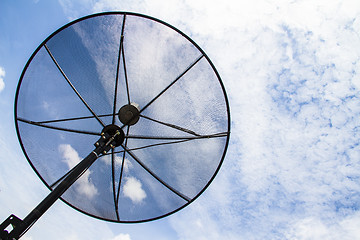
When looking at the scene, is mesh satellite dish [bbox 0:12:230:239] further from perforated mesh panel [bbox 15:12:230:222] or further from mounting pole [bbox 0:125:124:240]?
mounting pole [bbox 0:125:124:240]

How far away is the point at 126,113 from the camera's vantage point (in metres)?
4.76

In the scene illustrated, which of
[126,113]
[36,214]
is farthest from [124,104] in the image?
[36,214]

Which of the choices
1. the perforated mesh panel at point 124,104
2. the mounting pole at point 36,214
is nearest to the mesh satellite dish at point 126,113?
the perforated mesh panel at point 124,104

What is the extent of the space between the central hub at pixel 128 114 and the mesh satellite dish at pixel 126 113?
0.02 metres

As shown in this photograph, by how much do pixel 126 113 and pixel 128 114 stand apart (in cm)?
5

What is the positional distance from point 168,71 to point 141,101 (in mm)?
957

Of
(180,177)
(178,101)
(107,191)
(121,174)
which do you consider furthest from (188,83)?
(107,191)

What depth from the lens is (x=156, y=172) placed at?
17.7 ft

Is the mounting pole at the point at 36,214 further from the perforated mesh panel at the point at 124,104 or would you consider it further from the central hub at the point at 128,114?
the perforated mesh panel at the point at 124,104

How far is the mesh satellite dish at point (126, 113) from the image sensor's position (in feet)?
14.5

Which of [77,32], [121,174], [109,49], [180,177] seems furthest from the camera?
[121,174]

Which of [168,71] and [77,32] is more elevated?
[168,71]

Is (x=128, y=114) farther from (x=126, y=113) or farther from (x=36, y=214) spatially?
(x=36, y=214)

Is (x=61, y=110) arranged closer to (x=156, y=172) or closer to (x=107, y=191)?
(x=107, y=191)
